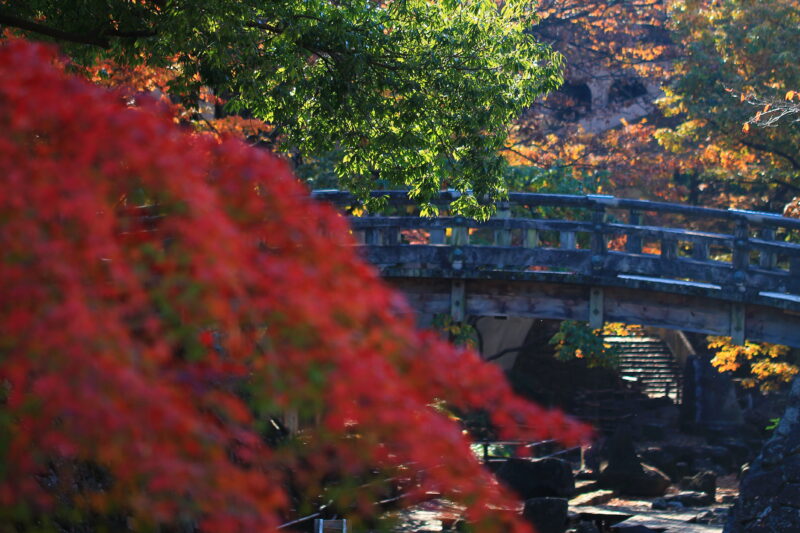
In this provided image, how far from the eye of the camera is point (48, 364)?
3701 mm

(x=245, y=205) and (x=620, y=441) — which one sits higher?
(x=245, y=205)

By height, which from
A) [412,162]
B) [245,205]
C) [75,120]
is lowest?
[245,205]

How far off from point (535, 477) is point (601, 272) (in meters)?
5.68

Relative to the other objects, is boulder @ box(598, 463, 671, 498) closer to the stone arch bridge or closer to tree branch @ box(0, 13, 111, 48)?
the stone arch bridge

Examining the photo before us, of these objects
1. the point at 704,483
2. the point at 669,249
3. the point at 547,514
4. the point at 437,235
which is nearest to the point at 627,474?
the point at 704,483

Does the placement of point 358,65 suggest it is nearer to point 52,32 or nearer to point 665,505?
point 52,32

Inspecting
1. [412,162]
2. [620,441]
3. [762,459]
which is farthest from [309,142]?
[620,441]

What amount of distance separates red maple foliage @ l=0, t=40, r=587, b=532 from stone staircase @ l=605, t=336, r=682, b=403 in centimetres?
2683

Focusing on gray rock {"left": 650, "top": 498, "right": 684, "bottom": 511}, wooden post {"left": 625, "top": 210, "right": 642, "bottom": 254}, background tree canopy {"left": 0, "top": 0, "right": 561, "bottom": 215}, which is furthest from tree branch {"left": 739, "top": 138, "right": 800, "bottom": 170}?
background tree canopy {"left": 0, "top": 0, "right": 561, "bottom": 215}

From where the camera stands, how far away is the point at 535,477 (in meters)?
19.7

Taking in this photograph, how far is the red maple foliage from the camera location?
12.3ft

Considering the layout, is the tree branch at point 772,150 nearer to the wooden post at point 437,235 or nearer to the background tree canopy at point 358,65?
the wooden post at point 437,235

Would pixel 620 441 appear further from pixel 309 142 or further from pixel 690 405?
pixel 309 142

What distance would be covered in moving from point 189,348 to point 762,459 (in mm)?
10858
